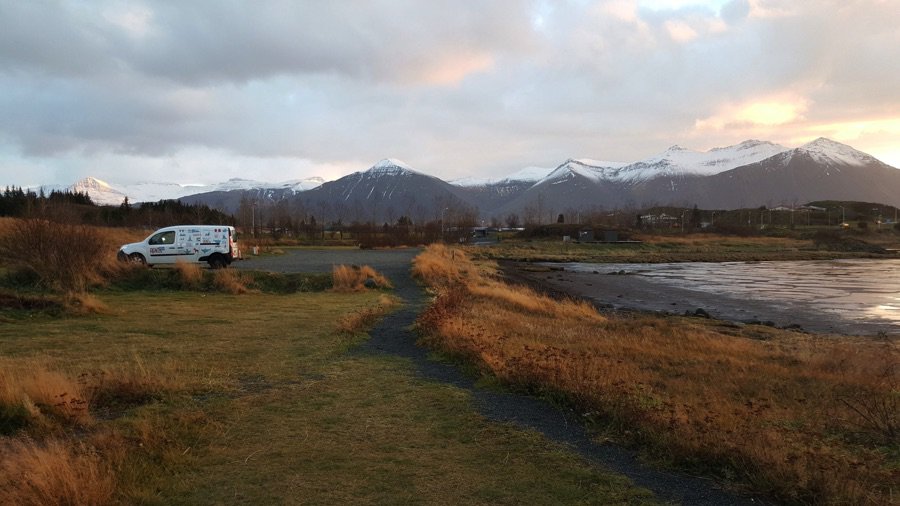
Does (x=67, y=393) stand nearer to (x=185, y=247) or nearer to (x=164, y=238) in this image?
(x=185, y=247)

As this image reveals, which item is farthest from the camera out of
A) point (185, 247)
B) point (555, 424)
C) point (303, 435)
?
point (185, 247)

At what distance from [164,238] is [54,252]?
350 inches

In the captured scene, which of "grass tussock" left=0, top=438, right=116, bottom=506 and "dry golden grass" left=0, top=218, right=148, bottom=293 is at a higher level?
"dry golden grass" left=0, top=218, right=148, bottom=293

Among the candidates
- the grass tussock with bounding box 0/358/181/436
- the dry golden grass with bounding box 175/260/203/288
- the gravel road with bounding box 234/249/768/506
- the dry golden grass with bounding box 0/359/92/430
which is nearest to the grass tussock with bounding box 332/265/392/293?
the dry golden grass with bounding box 175/260/203/288

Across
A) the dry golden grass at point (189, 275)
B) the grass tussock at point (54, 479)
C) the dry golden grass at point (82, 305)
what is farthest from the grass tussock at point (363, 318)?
the grass tussock at point (54, 479)

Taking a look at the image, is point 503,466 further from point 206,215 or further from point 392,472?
point 206,215

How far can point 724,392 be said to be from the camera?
967cm

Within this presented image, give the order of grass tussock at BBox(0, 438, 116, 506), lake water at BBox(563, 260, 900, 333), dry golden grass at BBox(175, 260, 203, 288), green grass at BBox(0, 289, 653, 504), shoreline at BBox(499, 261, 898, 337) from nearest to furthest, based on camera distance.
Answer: grass tussock at BBox(0, 438, 116, 506) < green grass at BBox(0, 289, 653, 504) < dry golden grass at BBox(175, 260, 203, 288) < shoreline at BBox(499, 261, 898, 337) < lake water at BBox(563, 260, 900, 333)

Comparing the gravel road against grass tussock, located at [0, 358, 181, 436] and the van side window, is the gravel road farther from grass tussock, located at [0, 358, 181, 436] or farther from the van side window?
the van side window

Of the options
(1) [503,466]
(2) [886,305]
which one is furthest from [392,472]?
(2) [886,305]

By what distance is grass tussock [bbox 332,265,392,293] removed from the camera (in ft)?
77.1

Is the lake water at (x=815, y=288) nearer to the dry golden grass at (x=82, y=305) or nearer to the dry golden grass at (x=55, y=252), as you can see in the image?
the dry golden grass at (x=82, y=305)

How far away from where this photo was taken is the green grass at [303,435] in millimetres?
4945

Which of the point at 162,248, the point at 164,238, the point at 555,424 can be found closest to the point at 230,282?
the point at 162,248
